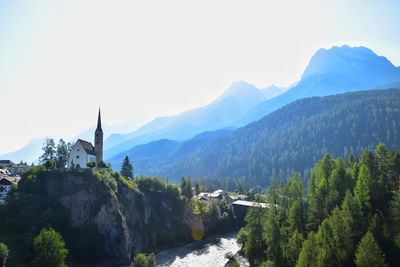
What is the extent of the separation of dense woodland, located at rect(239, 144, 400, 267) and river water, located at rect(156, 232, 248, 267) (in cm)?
834

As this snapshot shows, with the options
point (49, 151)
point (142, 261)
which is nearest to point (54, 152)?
point (49, 151)

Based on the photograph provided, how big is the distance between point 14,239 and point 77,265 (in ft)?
50.2

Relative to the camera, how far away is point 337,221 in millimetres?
58156

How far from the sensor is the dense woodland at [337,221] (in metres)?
54.2

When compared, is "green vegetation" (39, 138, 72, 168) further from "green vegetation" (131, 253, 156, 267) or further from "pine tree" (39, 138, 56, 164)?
"green vegetation" (131, 253, 156, 267)

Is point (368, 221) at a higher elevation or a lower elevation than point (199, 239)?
higher

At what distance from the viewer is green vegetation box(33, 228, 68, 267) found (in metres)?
65.7

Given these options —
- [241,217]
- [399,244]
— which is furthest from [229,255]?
[241,217]

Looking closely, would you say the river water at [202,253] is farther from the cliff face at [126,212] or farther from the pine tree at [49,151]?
the pine tree at [49,151]

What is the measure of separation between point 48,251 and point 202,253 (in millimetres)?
44363

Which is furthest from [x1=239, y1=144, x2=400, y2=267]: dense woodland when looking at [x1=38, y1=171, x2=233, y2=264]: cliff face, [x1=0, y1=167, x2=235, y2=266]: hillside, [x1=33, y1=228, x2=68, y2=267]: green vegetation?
[x1=33, y1=228, x2=68, y2=267]: green vegetation

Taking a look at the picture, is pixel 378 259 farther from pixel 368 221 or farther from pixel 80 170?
pixel 80 170

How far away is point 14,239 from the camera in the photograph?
73.9 metres

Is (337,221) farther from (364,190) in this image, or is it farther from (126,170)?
(126,170)
